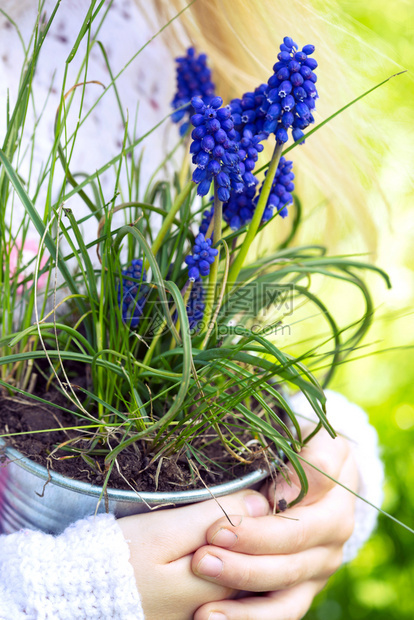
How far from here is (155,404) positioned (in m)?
0.51

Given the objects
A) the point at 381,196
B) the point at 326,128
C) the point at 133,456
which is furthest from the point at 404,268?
the point at 133,456


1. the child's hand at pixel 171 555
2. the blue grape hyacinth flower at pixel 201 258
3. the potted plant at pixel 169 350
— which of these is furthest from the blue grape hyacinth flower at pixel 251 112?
the child's hand at pixel 171 555

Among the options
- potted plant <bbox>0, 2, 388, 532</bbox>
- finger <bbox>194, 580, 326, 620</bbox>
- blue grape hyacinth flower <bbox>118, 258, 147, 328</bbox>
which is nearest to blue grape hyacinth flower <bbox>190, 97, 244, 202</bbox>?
potted plant <bbox>0, 2, 388, 532</bbox>

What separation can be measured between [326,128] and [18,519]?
582mm

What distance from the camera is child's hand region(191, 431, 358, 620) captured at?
45cm

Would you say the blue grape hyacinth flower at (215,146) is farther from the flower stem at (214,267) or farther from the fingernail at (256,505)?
the fingernail at (256,505)

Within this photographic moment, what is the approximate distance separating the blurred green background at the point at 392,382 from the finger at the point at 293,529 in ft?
0.62

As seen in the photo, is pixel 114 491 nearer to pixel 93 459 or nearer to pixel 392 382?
pixel 93 459

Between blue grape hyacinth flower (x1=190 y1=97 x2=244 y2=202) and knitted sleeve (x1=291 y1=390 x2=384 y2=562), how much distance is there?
0.39m

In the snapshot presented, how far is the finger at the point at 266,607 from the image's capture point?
1.50 ft

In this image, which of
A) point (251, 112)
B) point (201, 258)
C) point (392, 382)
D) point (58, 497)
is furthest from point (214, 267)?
point (392, 382)

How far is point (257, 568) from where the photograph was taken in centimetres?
47

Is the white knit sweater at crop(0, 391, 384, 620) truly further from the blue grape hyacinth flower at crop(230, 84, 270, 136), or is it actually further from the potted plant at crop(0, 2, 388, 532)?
the blue grape hyacinth flower at crop(230, 84, 270, 136)

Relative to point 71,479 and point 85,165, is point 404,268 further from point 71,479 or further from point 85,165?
point 71,479
